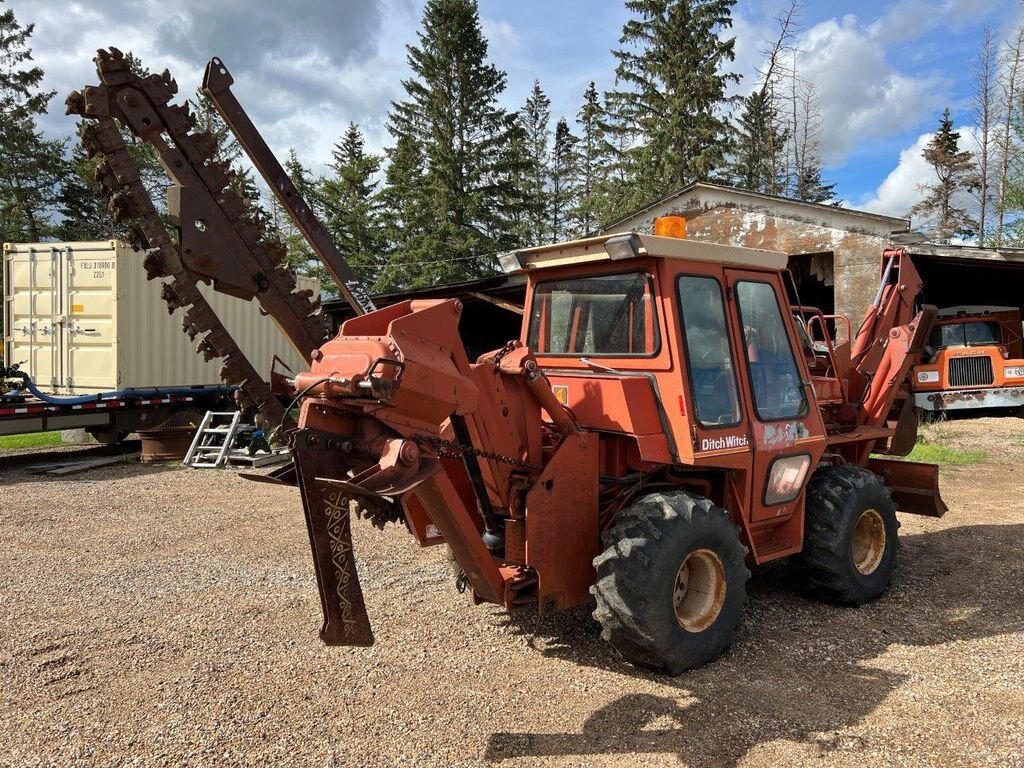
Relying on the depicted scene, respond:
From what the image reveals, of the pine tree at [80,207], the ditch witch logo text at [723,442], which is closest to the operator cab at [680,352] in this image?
the ditch witch logo text at [723,442]

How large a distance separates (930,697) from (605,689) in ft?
5.40

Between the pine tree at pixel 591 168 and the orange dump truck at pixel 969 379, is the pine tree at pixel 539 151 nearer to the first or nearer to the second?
the pine tree at pixel 591 168

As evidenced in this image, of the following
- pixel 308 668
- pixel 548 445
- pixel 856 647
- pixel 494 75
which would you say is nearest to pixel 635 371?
pixel 548 445

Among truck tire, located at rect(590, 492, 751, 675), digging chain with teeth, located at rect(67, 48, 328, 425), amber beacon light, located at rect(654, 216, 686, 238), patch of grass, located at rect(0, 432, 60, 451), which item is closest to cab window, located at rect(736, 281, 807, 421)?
amber beacon light, located at rect(654, 216, 686, 238)

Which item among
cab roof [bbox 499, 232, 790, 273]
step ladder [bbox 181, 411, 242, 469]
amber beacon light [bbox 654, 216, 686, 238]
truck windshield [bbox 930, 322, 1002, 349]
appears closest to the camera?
cab roof [bbox 499, 232, 790, 273]

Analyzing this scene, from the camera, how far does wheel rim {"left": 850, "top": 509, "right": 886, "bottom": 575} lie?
212 inches

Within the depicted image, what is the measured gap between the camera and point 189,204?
396cm

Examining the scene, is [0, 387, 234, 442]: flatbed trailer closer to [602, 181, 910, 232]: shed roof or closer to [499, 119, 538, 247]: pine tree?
[602, 181, 910, 232]: shed roof

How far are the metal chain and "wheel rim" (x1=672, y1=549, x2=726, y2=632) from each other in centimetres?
103

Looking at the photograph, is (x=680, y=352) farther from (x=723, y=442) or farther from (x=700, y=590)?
Answer: (x=700, y=590)

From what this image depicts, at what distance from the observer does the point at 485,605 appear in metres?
5.22

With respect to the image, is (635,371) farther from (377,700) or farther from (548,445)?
(377,700)

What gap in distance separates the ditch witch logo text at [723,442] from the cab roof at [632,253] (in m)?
1.05

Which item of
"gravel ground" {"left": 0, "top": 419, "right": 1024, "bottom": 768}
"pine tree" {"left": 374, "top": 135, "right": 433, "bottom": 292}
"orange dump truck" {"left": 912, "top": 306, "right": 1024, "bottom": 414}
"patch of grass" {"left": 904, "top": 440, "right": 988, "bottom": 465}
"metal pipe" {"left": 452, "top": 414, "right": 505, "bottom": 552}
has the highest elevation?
"pine tree" {"left": 374, "top": 135, "right": 433, "bottom": 292}
